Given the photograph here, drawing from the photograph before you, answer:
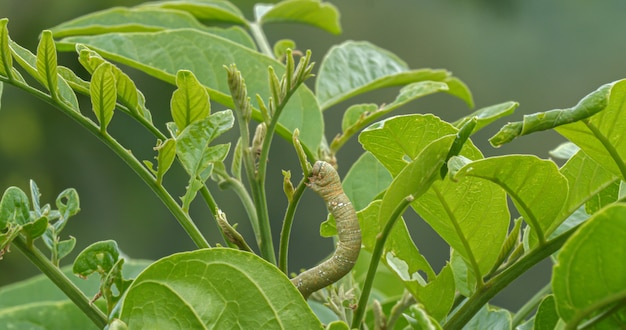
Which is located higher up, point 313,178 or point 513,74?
point 313,178

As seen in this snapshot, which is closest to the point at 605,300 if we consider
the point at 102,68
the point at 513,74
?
the point at 102,68

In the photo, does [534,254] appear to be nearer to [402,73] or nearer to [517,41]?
[402,73]

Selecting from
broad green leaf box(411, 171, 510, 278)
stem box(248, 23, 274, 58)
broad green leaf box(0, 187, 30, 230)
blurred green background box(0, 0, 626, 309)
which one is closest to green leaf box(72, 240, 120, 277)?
broad green leaf box(0, 187, 30, 230)

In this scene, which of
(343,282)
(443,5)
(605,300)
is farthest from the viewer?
(443,5)

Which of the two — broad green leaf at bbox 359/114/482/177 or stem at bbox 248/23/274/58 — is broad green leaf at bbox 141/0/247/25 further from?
broad green leaf at bbox 359/114/482/177

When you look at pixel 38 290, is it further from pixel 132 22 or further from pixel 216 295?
pixel 216 295

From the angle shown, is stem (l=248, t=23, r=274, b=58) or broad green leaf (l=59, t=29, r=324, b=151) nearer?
broad green leaf (l=59, t=29, r=324, b=151)

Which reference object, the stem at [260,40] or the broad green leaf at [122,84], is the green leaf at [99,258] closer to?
the broad green leaf at [122,84]

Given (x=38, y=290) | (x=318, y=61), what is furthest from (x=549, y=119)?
(x=318, y=61)
